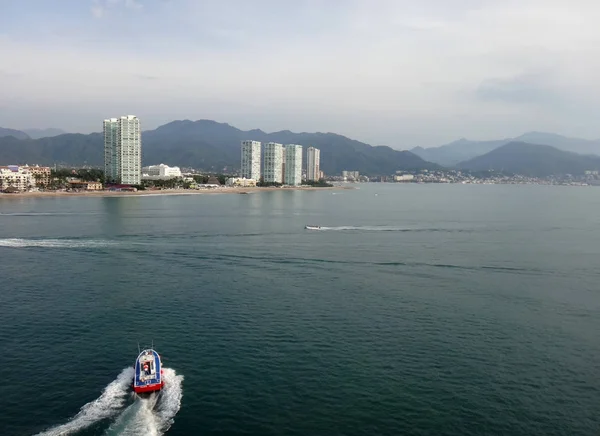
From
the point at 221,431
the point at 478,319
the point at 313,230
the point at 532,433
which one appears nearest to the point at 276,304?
the point at 478,319

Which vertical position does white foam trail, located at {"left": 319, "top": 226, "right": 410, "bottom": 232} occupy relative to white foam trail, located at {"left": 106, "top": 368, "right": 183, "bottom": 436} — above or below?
above

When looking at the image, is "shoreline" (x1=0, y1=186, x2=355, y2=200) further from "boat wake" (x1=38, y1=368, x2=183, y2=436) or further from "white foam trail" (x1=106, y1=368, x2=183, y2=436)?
"white foam trail" (x1=106, y1=368, x2=183, y2=436)

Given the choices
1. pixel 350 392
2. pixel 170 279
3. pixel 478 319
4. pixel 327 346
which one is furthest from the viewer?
pixel 170 279

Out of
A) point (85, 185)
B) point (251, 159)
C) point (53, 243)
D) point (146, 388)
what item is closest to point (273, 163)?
point (251, 159)

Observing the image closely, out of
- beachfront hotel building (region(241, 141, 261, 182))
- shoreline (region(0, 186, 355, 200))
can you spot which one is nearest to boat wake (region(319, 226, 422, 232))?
shoreline (region(0, 186, 355, 200))

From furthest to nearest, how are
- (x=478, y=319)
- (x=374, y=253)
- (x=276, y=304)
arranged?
(x=374, y=253) → (x=276, y=304) → (x=478, y=319)

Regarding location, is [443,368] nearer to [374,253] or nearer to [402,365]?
[402,365]

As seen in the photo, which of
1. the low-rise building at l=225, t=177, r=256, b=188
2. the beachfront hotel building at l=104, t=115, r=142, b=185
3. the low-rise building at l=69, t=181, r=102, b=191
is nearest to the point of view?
the low-rise building at l=69, t=181, r=102, b=191

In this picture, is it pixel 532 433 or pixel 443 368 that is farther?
pixel 443 368
